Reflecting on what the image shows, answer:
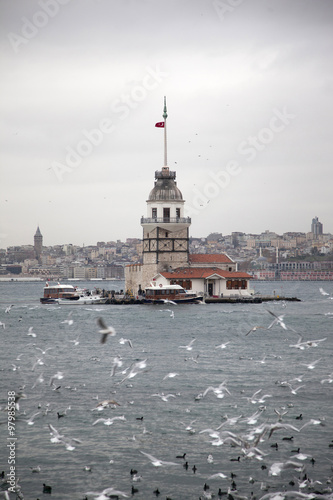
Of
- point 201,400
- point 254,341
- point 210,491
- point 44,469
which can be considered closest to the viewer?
point 210,491

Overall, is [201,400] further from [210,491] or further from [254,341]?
[254,341]

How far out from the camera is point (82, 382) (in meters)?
26.3

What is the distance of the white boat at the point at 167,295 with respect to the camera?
64.1 m

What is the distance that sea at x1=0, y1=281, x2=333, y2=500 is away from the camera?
16.5 m

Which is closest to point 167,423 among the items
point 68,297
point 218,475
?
point 218,475

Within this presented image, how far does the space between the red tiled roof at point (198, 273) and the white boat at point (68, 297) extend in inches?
314

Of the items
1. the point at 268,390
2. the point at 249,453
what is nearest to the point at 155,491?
the point at 249,453

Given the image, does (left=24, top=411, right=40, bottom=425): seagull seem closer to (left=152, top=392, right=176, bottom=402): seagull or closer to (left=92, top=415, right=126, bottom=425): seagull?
(left=92, top=415, right=126, bottom=425): seagull

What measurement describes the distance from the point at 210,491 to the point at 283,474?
1.85 metres

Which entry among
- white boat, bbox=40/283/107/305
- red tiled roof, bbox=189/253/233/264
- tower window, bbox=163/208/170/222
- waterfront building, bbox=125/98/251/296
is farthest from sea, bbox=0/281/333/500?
white boat, bbox=40/283/107/305

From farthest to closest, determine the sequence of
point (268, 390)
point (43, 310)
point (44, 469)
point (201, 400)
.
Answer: point (43, 310)
point (268, 390)
point (201, 400)
point (44, 469)

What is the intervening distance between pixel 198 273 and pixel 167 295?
16.1ft

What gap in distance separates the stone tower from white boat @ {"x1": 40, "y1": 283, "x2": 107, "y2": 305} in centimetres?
498

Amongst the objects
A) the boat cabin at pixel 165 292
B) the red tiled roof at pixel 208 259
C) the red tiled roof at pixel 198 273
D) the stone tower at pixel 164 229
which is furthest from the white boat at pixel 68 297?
the red tiled roof at pixel 208 259
